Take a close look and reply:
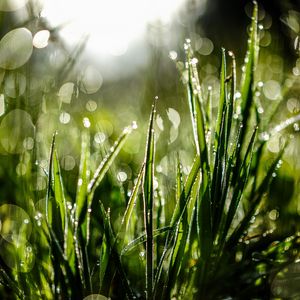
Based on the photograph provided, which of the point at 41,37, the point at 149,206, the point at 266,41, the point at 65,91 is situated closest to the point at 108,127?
the point at 65,91

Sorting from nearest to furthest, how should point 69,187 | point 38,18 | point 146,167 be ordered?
point 146,167 < point 38,18 < point 69,187

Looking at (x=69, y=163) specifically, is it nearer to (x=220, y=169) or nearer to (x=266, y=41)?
(x=220, y=169)

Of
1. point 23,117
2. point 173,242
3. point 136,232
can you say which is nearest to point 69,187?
point 23,117

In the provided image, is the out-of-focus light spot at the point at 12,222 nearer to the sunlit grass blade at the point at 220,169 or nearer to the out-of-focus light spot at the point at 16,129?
the out-of-focus light spot at the point at 16,129

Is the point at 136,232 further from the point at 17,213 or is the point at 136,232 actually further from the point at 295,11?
the point at 295,11

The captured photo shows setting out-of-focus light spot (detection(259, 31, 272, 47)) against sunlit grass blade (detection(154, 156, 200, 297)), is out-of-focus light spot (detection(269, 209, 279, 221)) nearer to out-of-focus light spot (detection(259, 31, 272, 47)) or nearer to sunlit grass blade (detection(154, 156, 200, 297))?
sunlit grass blade (detection(154, 156, 200, 297))

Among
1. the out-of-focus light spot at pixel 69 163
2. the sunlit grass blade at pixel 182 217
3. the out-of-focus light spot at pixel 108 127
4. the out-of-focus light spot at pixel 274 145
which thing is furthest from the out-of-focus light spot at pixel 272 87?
the sunlit grass blade at pixel 182 217

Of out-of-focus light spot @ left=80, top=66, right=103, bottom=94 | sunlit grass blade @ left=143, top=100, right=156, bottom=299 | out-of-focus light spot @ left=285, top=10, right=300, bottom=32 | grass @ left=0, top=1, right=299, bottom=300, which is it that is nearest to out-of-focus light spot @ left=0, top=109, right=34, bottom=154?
out-of-focus light spot @ left=80, top=66, right=103, bottom=94
